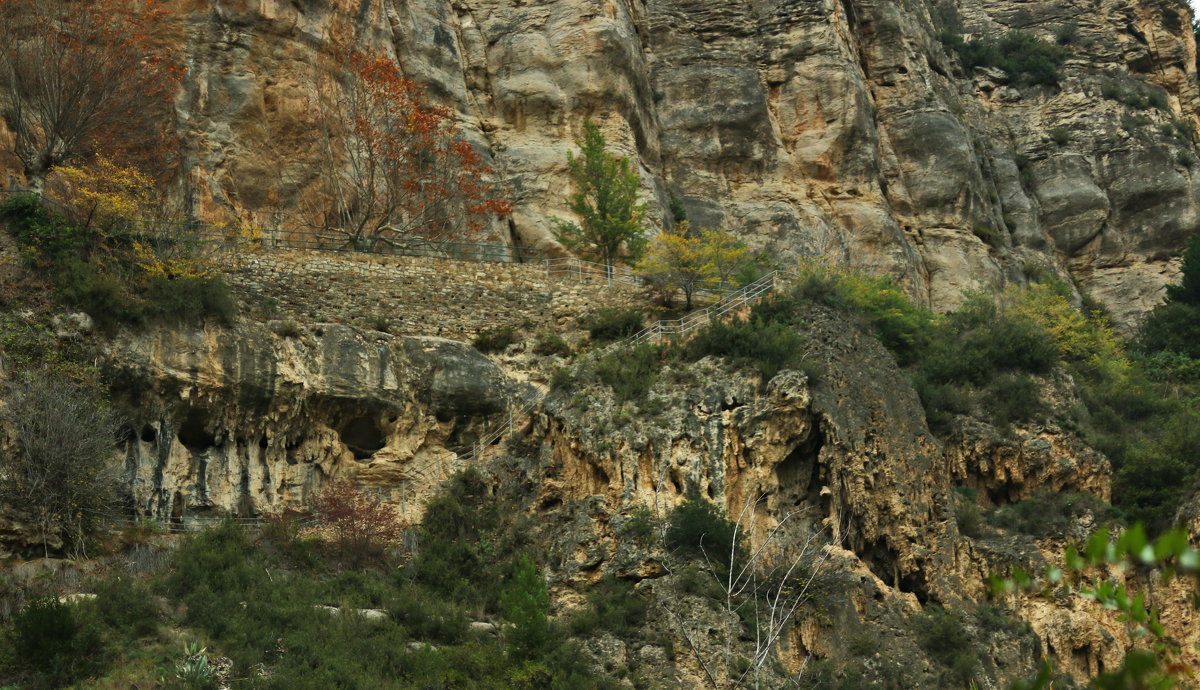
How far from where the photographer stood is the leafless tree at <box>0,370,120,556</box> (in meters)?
20.4

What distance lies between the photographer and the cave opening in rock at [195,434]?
80.3 feet

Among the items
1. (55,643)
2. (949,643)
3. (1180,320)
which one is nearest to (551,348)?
(949,643)

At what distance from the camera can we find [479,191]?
3356cm

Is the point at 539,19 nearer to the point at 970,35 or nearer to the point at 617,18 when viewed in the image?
the point at 617,18

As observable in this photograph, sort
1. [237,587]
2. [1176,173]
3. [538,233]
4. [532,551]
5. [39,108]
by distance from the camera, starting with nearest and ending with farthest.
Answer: [237,587], [532,551], [39,108], [538,233], [1176,173]

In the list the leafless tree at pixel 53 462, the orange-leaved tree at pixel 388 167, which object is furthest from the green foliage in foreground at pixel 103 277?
the orange-leaved tree at pixel 388 167

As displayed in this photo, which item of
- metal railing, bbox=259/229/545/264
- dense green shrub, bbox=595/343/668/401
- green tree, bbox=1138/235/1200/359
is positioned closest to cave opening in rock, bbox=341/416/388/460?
dense green shrub, bbox=595/343/668/401

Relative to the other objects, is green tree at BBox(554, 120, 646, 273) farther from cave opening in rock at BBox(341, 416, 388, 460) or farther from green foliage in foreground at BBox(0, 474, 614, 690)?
green foliage in foreground at BBox(0, 474, 614, 690)

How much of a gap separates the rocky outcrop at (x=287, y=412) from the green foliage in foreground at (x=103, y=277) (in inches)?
20.2

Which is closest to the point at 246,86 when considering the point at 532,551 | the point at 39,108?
the point at 39,108

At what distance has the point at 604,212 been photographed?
32812mm

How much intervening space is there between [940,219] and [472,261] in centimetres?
2015

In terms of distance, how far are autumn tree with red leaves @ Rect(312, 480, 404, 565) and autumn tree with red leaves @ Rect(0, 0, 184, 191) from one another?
1033cm

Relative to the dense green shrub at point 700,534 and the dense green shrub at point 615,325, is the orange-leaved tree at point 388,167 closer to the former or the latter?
the dense green shrub at point 615,325
